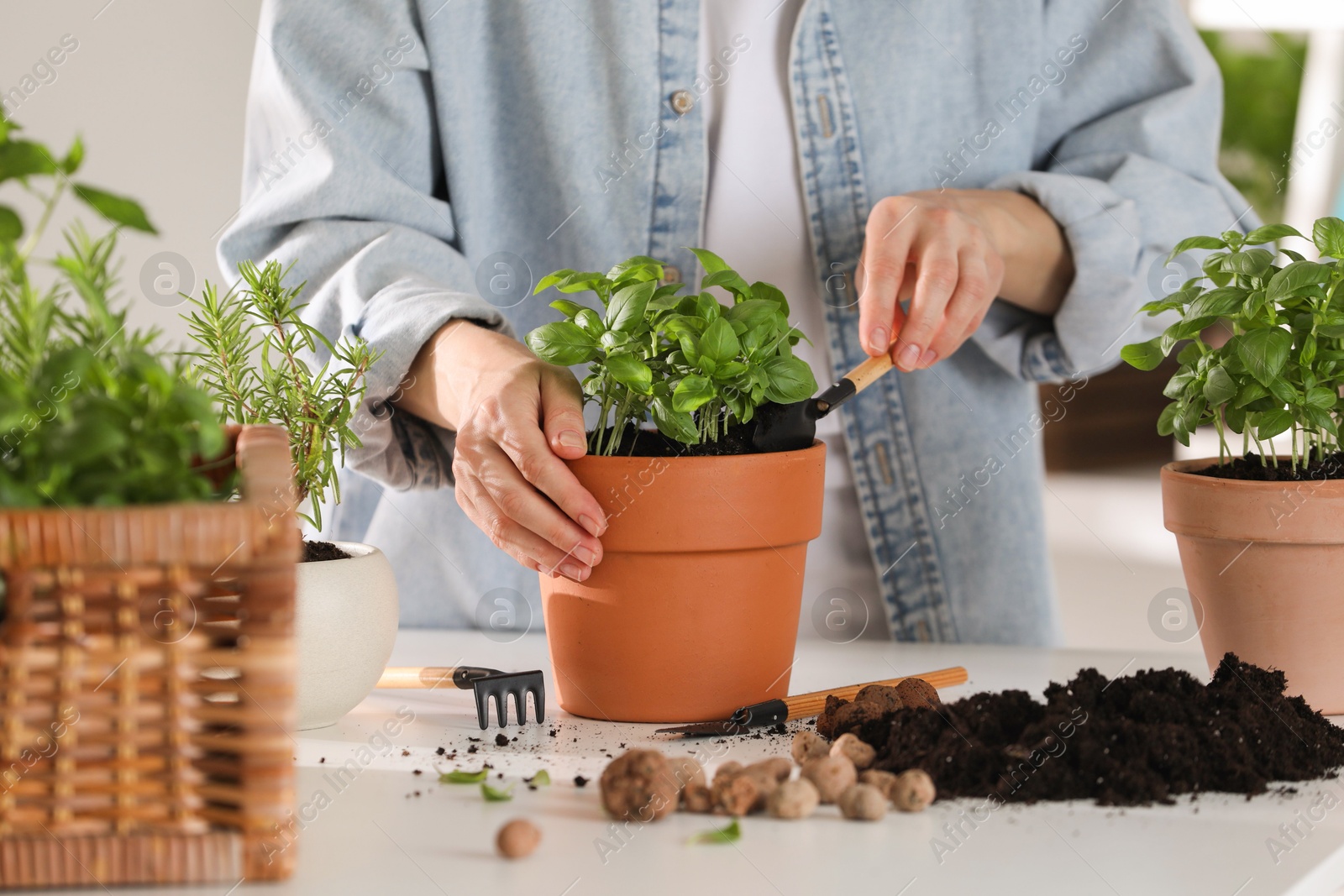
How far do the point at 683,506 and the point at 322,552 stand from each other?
0.30 meters

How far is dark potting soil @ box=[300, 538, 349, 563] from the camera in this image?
2.90 ft

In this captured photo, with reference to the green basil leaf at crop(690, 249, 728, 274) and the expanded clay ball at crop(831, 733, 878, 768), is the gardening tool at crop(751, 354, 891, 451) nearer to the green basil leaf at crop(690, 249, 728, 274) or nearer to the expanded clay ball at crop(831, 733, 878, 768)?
the green basil leaf at crop(690, 249, 728, 274)

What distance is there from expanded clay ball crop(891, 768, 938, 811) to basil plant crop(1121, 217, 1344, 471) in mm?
389

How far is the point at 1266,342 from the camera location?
32.7 inches

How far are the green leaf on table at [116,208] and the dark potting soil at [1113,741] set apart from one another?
55 cm

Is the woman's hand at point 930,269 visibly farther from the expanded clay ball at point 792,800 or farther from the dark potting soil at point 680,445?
the expanded clay ball at point 792,800

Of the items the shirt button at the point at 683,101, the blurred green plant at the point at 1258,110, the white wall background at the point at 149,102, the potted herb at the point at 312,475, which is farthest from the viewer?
the blurred green plant at the point at 1258,110

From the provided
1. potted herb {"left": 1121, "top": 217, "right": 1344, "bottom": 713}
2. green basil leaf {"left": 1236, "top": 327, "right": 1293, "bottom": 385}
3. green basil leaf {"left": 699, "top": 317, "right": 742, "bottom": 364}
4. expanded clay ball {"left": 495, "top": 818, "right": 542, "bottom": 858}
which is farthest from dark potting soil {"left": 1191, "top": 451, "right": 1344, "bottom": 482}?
expanded clay ball {"left": 495, "top": 818, "right": 542, "bottom": 858}

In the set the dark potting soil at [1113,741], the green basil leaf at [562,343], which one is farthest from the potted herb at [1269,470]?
the green basil leaf at [562,343]

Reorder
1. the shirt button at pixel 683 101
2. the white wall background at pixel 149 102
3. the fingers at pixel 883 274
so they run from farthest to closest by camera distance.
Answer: the white wall background at pixel 149 102 < the shirt button at pixel 683 101 < the fingers at pixel 883 274

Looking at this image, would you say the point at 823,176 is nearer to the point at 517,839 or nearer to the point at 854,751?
the point at 854,751

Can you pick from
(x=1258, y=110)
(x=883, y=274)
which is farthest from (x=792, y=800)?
(x=1258, y=110)

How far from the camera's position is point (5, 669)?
1.69ft

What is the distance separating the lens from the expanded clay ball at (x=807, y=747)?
2.45 ft
